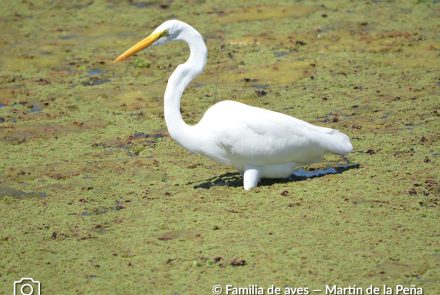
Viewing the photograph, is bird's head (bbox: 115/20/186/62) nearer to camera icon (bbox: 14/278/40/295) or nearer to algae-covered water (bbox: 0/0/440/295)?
algae-covered water (bbox: 0/0/440/295)

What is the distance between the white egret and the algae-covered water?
20cm

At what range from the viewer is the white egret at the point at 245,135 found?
673 centimetres

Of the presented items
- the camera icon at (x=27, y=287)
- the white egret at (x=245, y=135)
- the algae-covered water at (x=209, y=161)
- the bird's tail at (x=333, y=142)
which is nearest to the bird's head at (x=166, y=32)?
the white egret at (x=245, y=135)

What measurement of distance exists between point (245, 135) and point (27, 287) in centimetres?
201

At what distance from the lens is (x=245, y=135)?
22.0 feet

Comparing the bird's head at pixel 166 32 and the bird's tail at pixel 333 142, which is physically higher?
the bird's head at pixel 166 32

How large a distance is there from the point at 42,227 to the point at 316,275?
2.04 metres

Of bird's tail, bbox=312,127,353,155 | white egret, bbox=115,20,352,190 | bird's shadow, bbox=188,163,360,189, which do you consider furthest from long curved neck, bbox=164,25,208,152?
bird's tail, bbox=312,127,353,155

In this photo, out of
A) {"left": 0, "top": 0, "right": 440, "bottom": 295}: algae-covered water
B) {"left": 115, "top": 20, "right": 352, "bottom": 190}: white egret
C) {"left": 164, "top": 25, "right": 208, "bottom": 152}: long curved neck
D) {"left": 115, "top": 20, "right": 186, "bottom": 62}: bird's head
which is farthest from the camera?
{"left": 115, "top": 20, "right": 186, "bottom": 62}: bird's head

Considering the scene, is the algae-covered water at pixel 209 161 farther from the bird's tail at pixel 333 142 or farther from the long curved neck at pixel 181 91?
the long curved neck at pixel 181 91

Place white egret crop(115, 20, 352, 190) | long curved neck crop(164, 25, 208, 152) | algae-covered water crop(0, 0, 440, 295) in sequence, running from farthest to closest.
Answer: long curved neck crop(164, 25, 208, 152)
white egret crop(115, 20, 352, 190)
algae-covered water crop(0, 0, 440, 295)

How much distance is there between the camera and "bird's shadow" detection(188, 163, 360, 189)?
7.11 metres

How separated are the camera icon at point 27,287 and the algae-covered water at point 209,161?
0.22 feet

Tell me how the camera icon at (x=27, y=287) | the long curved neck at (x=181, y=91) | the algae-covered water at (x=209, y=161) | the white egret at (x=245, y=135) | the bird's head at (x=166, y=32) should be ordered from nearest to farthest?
the camera icon at (x=27, y=287)
the algae-covered water at (x=209, y=161)
the white egret at (x=245, y=135)
the long curved neck at (x=181, y=91)
the bird's head at (x=166, y=32)
